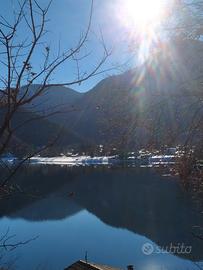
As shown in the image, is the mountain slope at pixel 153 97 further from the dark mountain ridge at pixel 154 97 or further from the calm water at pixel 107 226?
the calm water at pixel 107 226

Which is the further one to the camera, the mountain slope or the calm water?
the calm water

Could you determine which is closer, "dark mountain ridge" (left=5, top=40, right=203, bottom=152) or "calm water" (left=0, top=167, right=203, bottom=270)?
"dark mountain ridge" (left=5, top=40, right=203, bottom=152)

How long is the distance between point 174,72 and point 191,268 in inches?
526

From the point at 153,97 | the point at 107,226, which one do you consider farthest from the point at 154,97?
the point at 107,226

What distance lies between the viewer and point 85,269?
1028 centimetres

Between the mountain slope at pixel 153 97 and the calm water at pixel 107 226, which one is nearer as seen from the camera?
the mountain slope at pixel 153 97

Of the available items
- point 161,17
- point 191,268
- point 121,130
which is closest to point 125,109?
point 121,130

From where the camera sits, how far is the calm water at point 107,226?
17.2 metres

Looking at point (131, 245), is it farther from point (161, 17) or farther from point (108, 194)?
point (161, 17)

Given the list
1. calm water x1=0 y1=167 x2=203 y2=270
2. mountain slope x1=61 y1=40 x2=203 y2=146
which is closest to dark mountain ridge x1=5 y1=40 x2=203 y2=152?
mountain slope x1=61 y1=40 x2=203 y2=146

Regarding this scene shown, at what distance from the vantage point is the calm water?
1723cm

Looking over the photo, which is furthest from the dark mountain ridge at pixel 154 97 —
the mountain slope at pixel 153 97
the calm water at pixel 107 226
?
the calm water at pixel 107 226

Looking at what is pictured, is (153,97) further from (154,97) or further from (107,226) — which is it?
(107,226)

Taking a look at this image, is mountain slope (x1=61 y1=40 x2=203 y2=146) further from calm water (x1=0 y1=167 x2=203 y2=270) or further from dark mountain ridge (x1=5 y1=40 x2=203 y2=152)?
calm water (x1=0 y1=167 x2=203 y2=270)
